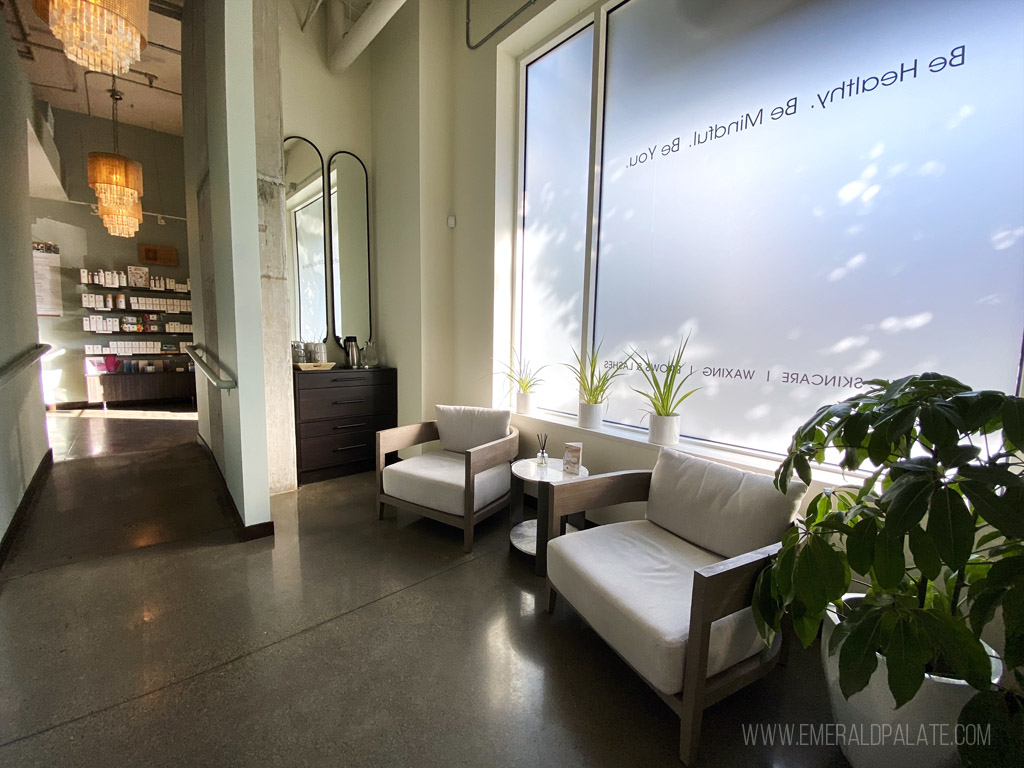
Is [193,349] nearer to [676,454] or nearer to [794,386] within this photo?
[676,454]

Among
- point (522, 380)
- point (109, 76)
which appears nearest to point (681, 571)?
point (522, 380)

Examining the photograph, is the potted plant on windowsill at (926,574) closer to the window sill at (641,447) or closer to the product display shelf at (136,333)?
the window sill at (641,447)

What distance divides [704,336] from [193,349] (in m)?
4.66

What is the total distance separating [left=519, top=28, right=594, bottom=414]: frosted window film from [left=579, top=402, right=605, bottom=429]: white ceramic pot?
364 millimetres

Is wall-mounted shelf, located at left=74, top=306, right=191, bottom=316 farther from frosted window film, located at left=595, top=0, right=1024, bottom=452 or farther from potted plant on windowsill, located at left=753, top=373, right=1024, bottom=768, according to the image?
potted plant on windowsill, located at left=753, top=373, right=1024, bottom=768

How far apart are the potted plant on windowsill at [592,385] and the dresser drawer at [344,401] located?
1931 mm

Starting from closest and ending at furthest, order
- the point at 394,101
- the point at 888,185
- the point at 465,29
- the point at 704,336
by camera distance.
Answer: the point at 888,185 < the point at 704,336 < the point at 465,29 < the point at 394,101

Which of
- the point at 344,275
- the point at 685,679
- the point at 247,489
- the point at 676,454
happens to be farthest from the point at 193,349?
the point at 685,679

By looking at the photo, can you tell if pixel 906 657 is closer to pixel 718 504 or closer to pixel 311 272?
pixel 718 504

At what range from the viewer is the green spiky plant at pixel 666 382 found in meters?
2.63

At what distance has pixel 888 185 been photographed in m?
2.00

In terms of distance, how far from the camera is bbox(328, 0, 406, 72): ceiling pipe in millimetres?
3301

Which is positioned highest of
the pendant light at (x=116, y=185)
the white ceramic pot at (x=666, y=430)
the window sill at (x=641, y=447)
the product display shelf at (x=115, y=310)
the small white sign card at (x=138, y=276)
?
the pendant light at (x=116, y=185)

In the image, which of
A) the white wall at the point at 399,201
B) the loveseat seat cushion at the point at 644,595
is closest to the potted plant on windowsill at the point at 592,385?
the loveseat seat cushion at the point at 644,595
